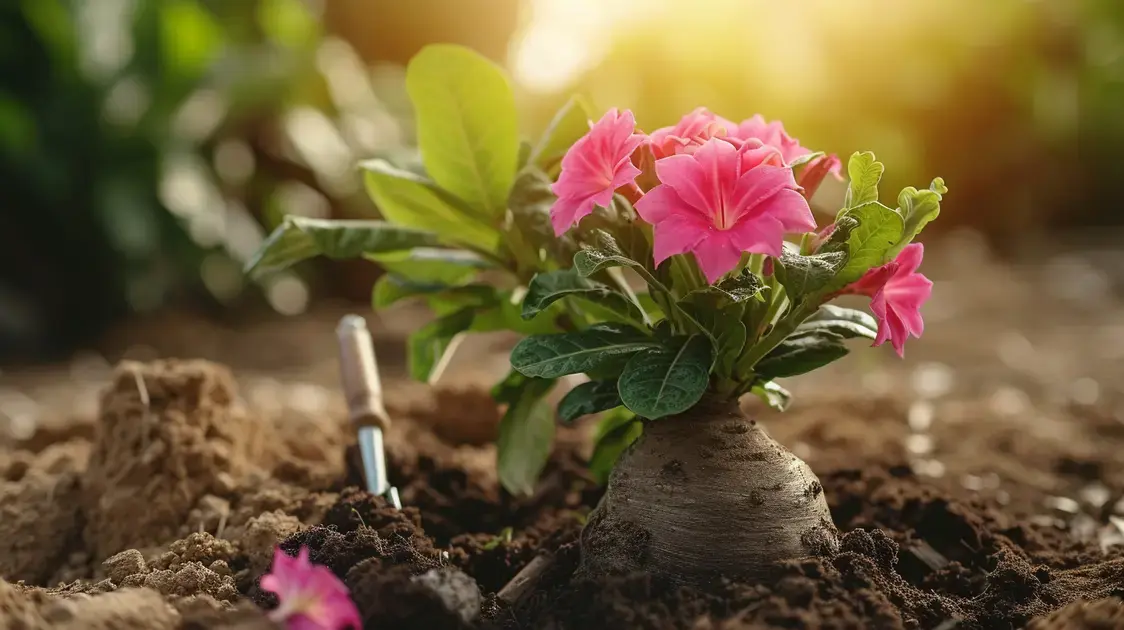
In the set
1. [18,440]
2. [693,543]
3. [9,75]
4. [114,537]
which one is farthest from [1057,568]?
[9,75]

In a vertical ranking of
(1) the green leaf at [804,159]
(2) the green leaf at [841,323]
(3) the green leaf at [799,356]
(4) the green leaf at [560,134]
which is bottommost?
(3) the green leaf at [799,356]

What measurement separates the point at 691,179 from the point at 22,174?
19.1 feet

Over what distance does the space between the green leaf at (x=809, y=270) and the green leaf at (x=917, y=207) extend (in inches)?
5.8

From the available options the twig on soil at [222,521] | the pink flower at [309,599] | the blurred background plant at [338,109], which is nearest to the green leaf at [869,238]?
the pink flower at [309,599]

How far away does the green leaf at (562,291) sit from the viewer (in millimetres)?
1775

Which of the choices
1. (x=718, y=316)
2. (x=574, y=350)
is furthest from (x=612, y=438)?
(x=718, y=316)

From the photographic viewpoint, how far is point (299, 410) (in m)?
3.42

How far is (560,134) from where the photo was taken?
215 cm

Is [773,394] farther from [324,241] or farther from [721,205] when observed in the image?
[324,241]

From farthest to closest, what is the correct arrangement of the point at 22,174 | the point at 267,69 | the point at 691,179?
1. the point at 267,69
2. the point at 22,174
3. the point at 691,179

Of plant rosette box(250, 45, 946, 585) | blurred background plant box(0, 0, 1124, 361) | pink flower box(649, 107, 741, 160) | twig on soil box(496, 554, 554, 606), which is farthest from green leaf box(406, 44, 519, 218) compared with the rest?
blurred background plant box(0, 0, 1124, 361)

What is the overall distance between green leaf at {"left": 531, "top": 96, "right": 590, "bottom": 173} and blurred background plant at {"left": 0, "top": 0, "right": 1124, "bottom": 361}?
420 centimetres

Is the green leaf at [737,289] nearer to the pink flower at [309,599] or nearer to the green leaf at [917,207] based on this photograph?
the green leaf at [917,207]

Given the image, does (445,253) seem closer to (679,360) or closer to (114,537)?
(679,360)
